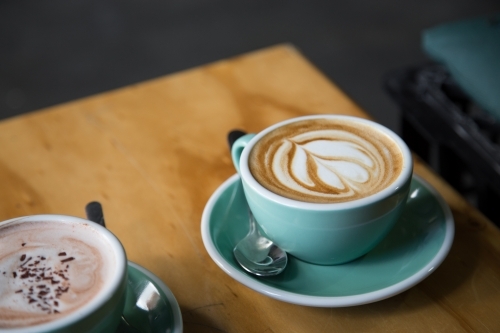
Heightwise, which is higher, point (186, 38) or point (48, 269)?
point (48, 269)

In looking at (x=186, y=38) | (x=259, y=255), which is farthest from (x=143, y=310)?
(x=186, y=38)

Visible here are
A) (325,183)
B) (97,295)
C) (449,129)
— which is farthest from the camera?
(449,129)

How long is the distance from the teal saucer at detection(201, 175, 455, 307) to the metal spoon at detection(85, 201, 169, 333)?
0.06 metres

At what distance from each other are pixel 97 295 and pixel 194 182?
0.30 metres

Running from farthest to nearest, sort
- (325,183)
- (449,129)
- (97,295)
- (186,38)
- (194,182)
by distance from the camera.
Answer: (186,38) < (449,129) < (194,182) < (325,183) < (97,295)

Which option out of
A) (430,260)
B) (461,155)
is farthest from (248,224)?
(461,155)

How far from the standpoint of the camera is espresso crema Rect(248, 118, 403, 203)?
1.66ft

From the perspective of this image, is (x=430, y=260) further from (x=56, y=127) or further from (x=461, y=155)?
(x=56, y=127)

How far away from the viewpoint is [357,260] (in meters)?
0.55

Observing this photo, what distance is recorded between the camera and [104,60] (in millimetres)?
2152

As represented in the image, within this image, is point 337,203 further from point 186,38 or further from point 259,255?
point 186,38

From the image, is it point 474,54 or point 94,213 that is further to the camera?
point 474,54

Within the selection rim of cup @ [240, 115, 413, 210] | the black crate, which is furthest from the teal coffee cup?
the black crate

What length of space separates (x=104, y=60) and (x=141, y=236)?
1664 millimetres
